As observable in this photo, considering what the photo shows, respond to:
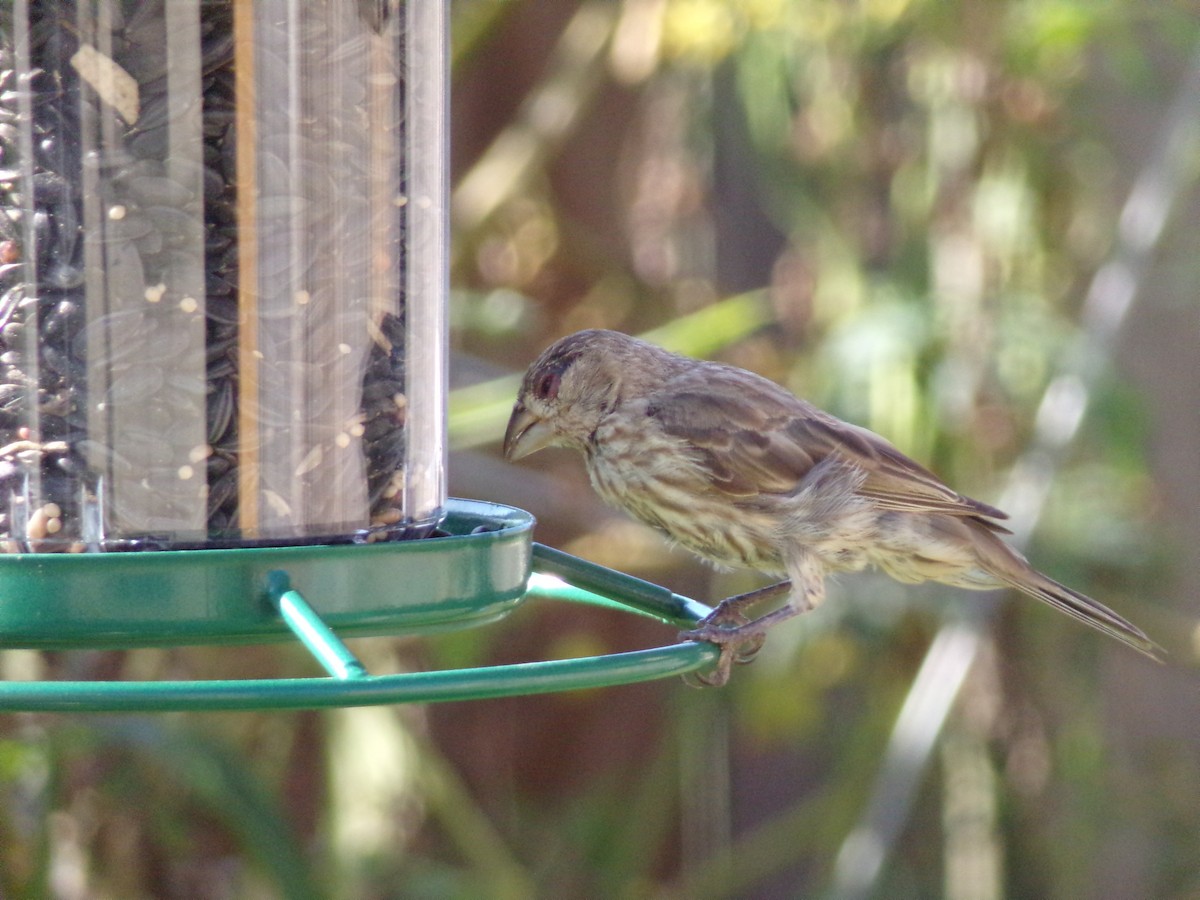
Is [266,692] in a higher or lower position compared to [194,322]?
lower

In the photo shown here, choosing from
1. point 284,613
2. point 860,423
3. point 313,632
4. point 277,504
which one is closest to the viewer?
point 313,632

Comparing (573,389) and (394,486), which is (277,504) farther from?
(573,389)

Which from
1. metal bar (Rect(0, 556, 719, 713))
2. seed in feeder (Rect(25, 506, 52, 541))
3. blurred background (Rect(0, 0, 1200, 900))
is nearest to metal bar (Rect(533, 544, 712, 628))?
metal bar (Rect(0, 556, 719, 713))

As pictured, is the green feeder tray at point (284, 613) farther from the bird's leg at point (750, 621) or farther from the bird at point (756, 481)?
the bird at point (756, 481)

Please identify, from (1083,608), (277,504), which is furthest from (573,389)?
(277,504)

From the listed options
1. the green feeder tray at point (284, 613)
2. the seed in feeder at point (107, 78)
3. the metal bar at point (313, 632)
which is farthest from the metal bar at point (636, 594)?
the seed in feeder at point (107, 78)

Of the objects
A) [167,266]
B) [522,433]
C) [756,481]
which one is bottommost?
[756,481]

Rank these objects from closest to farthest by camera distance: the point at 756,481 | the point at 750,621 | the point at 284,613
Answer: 1. the point at 284,613
2. the point at 750,621
3. the point at 756,481
